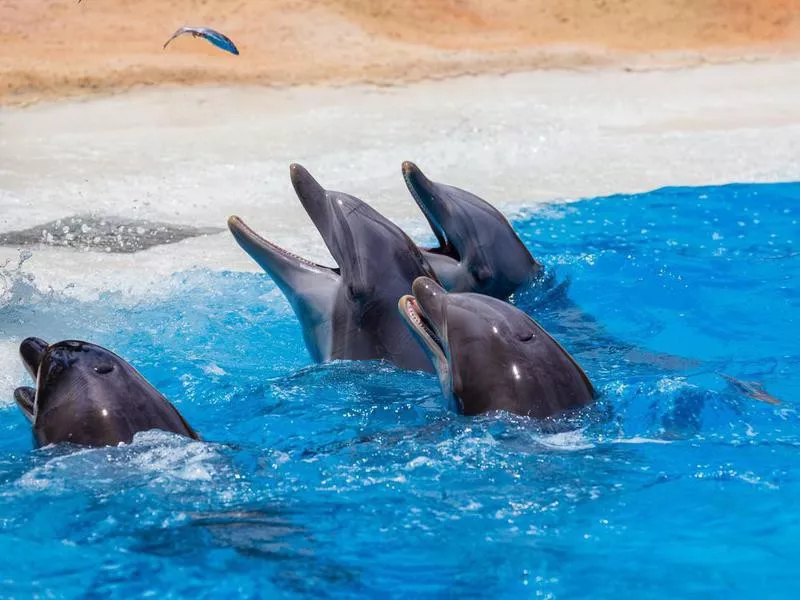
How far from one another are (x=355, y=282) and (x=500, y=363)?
1318 millimetres

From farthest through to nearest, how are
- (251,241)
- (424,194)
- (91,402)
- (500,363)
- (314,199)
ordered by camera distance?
(424,194), (314,199), (251,241), (500,363), (91,402)

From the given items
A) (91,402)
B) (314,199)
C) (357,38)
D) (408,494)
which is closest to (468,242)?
(314,199)

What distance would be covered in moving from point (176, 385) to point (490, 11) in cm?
1380

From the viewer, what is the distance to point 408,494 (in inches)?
180

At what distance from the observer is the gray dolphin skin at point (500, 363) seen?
15.8 feet

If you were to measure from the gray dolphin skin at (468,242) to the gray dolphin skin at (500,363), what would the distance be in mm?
1876

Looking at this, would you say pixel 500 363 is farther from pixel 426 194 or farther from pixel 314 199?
pixel 426 194

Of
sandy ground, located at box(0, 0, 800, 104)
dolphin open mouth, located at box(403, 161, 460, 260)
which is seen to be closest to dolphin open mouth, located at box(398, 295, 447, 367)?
dolphin open mouth, located at box(403, 161, 460, 260)

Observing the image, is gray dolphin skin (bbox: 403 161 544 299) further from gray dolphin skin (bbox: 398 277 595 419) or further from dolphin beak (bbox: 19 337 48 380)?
dolphin beak (bbox: 19 337 48 380)

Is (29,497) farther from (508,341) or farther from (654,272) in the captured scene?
Answer: (654,272)

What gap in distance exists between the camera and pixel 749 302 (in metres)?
8.27

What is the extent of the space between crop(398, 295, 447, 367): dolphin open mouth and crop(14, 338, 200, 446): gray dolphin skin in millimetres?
1008

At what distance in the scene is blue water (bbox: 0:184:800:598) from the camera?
13.5 ft

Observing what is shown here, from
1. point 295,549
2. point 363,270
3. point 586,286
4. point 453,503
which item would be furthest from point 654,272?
point 295,549
